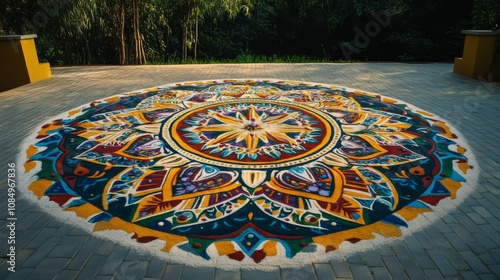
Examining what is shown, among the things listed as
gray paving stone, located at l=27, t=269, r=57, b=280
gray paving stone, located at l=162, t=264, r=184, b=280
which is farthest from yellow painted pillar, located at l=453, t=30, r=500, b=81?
gray paving stone, located at l=27, t=269, r=57, b=280

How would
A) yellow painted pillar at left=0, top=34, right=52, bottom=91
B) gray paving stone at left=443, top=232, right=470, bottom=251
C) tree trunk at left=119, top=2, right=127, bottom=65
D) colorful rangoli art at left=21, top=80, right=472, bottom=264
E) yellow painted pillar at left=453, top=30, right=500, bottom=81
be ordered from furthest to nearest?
tree trunk at left=119, top=2, right=127, bottom=65
yellow painted pillar at left=453, top=30, right=500, bottom=81
yellow painted pillar at left=0, top=34, right=52, bottom=91
colorful rangoli art at left=21, top=80, right=472, bottom=264
gray paving stone at left=443, top=232, right=470, bottom=251

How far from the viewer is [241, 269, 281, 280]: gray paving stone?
1.92 m

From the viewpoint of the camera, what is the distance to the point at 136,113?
466 cm

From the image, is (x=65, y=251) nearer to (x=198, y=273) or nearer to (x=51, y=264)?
(x=51, y=264)

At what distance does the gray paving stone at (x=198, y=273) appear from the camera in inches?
75.7

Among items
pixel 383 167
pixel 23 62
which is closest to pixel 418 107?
pixel 383 167

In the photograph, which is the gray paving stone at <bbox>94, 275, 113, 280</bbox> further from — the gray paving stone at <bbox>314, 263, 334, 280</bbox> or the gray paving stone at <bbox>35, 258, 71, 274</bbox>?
the gray paving stone at <bbox>314, 263, 334, 280</bbox>

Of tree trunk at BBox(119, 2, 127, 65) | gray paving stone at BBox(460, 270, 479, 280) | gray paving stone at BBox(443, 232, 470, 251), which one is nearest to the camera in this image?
gray paving stone at BBox(460, 270, 479, 280)

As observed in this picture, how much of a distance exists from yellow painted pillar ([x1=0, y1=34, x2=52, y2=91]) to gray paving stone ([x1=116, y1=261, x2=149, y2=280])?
5.71 m

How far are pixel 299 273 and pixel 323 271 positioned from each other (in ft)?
0.44

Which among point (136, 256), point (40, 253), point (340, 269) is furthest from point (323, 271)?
point (40, 253)

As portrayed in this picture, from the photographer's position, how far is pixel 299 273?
1949 millimetres

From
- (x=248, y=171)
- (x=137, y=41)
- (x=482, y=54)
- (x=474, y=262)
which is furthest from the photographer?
(x=137, y=41)

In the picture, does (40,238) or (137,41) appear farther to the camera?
(137,41)
